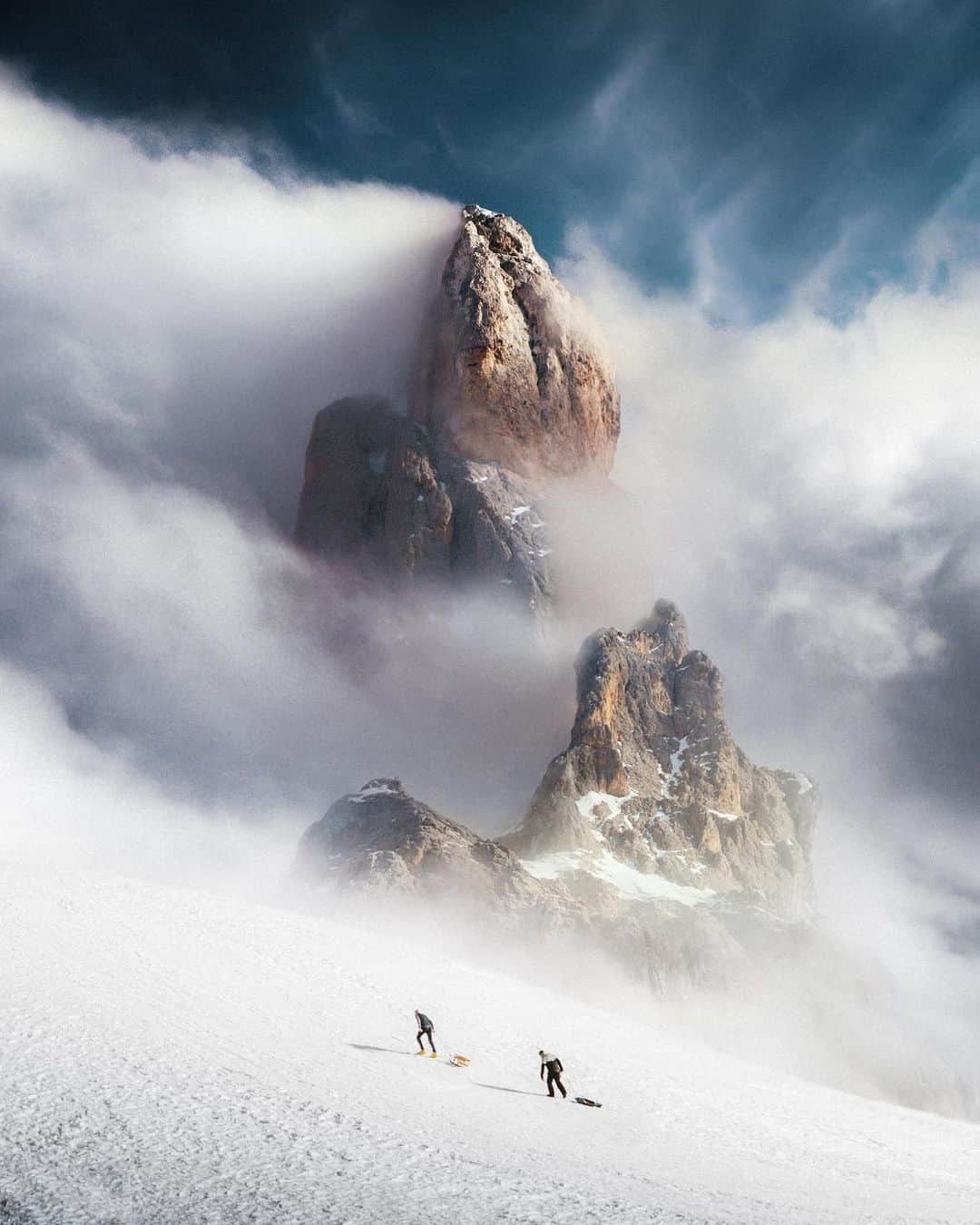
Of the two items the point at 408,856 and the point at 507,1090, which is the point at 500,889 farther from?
the point at 507,1090

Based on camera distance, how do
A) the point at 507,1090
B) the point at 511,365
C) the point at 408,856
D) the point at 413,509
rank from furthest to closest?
1. the point at 511,365
2. the point at 413,509
3. the point at 408,856
4. the point at 507,1090

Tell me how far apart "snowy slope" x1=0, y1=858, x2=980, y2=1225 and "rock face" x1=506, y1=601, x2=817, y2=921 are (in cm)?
6871

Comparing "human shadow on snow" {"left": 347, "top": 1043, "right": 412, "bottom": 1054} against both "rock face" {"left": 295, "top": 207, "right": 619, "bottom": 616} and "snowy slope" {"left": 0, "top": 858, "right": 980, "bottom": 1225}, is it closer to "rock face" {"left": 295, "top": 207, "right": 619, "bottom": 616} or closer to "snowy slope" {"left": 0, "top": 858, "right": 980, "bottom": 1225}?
"snowy slope" {"left": 0, "top": 858, "right": 980, "bottom": 1225}

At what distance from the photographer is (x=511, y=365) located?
156m

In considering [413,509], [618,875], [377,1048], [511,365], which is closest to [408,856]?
[618,875]

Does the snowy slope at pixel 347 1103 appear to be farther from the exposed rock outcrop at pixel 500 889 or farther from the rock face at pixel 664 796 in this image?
the rock face at pixel 664 796

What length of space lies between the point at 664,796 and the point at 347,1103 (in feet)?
374

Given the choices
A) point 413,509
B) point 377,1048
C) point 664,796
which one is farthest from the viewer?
point 413,509

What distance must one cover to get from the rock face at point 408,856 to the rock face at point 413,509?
4746 centimetres

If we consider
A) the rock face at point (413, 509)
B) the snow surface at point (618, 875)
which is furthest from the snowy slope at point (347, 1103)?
the rock face at point (413, 509)

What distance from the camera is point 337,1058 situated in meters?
31.4

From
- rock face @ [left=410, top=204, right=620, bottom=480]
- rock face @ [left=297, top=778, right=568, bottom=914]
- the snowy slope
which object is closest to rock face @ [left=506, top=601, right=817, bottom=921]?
rock face @ [left=297, top=778, right=568, bottom=914]

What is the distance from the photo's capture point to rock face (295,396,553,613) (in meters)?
149

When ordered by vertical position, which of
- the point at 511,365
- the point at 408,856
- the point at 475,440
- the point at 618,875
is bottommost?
the point at 408,856
